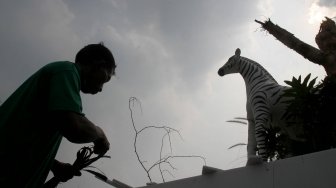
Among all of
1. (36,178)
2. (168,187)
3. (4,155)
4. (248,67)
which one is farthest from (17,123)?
(248,67)

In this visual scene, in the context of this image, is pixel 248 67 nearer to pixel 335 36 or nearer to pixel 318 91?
pixel 335 36

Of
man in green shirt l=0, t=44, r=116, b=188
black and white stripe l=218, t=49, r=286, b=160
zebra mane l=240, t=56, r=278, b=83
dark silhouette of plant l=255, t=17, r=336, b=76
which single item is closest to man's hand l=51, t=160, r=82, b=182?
man in green shirt l=0, t=44, r=116, b=188

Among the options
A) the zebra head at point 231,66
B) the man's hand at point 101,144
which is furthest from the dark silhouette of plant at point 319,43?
the man's hand at point 101,144

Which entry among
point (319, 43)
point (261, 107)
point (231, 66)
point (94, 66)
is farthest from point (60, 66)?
point (319, 43)

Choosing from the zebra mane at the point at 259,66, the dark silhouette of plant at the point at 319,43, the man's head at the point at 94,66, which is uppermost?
the dark silhouette of plant at the point at 319,43

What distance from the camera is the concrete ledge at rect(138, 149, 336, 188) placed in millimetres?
1912

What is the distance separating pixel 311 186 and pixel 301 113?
86 centimetres

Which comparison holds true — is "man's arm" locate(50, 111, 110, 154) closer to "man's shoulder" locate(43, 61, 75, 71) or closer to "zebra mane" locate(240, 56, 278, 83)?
"man's shoulder" locate(43, 61, 75, 71)

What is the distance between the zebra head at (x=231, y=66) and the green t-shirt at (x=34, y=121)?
322 centimetres

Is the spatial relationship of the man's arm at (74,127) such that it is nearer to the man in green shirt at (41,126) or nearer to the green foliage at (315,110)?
the man in green shirt at (41,126)

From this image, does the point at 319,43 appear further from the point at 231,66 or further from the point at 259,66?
the point at 231,66

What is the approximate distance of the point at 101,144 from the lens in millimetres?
1431

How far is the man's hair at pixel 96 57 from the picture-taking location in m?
1.63

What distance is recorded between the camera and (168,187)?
285 centimetres
